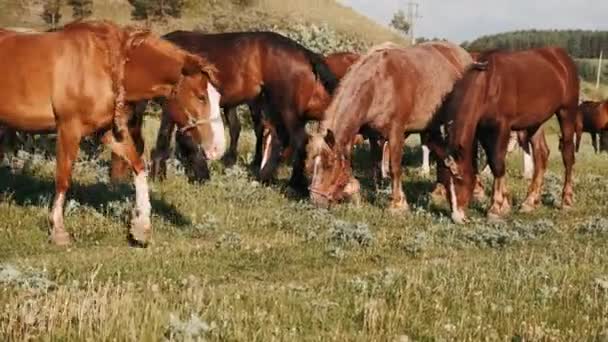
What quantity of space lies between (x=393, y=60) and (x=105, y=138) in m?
5.05

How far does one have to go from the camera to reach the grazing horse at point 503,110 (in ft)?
39.1

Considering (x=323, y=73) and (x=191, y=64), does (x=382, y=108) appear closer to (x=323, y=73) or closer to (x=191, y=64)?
(x=323, y=73)

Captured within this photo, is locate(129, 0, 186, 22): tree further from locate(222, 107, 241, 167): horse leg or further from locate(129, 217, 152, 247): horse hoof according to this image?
locate(129, 217, 152, 247): horse hoof

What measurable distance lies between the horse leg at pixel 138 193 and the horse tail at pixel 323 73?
17.6ft

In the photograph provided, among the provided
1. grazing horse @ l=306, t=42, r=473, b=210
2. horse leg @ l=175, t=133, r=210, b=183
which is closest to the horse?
horse leg @ l=175, t=133, r=210, b=183

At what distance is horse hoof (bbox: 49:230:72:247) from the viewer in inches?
358

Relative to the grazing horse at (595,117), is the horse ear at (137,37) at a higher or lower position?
higher

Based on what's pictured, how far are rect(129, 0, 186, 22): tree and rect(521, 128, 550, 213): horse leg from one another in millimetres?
49874

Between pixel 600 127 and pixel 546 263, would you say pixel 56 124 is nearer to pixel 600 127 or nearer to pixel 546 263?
pixel 546 263

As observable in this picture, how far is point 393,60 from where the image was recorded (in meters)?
12.7

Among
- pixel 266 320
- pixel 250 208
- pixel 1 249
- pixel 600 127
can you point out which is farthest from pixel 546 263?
pixel 600 127

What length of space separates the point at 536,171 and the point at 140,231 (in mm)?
7474

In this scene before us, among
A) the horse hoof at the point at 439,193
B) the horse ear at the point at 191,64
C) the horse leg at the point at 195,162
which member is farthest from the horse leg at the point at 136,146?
the horse hoof at the point at 439,193

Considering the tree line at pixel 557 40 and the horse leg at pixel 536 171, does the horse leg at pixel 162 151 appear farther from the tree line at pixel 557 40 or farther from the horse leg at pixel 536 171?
the tree line at pixel 557 40
